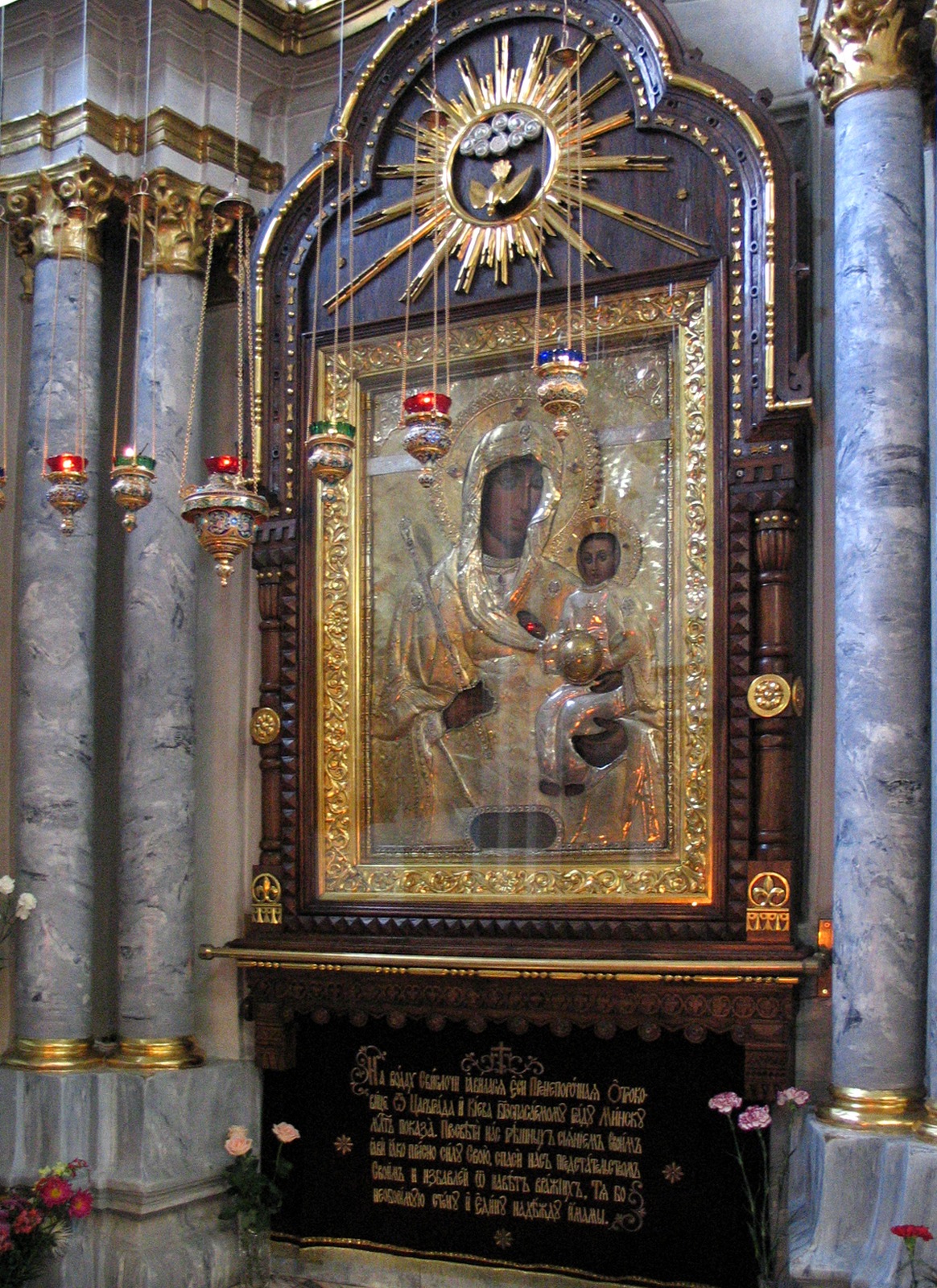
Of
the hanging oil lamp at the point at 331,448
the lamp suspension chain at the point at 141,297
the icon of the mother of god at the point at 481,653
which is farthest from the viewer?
the lamp suspension chain at the point at 141,297

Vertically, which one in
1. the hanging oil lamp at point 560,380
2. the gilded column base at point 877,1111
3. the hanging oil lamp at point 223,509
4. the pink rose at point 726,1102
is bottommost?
the pink rose at point 726,1102

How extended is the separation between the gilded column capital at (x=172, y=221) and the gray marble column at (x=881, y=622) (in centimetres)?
315

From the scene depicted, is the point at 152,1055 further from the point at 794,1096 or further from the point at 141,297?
the point at 141,297

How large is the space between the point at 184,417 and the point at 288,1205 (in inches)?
140

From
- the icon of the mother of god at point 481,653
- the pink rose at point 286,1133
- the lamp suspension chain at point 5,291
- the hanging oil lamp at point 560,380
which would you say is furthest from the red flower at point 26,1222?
the hanging oil lamp at point 560,380

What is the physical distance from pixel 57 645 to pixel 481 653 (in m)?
1.92

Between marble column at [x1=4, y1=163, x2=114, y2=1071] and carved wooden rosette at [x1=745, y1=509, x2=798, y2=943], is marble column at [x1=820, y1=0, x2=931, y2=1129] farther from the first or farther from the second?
marble column at [x1=4, y1=163, x2=114, y2=1071]

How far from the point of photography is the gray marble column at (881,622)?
516 centimetres

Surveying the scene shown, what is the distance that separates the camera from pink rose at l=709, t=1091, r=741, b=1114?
5387mm

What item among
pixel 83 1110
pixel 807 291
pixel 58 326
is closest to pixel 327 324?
pixel 58 326

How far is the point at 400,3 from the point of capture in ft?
23.2

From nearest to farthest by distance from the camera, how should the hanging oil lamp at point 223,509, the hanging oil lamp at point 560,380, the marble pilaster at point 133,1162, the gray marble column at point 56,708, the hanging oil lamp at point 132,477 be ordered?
the hanging oil lamp at point 560,380
the hanging oil lamp at point 223,509
the hanging oil lamp at point 132,477
the marble pilaster at point 133,1162
the gray marble column at point 56,708

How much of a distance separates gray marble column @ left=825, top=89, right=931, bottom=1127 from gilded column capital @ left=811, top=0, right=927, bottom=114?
63mm

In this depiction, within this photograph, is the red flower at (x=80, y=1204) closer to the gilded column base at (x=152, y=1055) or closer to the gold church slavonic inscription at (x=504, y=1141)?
the gilded column base at (x=152, y=1055)
